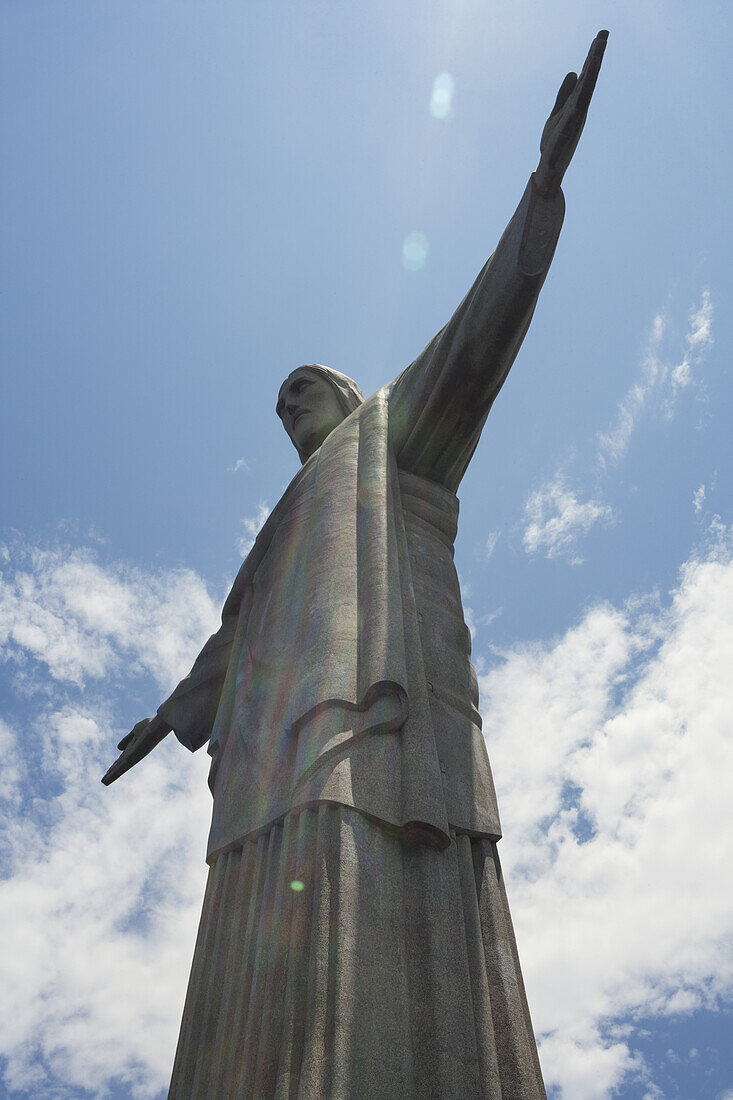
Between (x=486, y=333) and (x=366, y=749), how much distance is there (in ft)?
10.7

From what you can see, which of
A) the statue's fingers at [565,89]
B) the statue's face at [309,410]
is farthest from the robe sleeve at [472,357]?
the statue's face at [309,410]

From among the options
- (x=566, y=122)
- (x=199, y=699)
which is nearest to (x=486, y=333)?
(x=566, y=122)

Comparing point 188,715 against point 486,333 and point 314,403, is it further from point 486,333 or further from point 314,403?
point 486,333

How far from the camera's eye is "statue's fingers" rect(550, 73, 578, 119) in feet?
20.5

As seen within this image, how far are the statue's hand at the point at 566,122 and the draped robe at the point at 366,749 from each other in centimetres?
15

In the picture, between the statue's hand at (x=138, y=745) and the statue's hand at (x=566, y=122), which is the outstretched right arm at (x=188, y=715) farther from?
the statue's hand at (x=566, y=122)

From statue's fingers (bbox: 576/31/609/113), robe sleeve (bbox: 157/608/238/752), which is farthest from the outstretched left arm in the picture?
robe sleeve (bbox: 157/608/238/752)

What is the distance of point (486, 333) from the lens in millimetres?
6746

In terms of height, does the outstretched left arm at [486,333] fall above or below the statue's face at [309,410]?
below

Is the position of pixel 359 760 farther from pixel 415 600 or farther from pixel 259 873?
pixel 415 600

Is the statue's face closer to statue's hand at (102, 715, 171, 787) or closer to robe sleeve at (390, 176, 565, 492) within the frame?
robe sleeve at (390, 176, 565, 492)

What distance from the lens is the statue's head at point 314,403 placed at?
8797 mm

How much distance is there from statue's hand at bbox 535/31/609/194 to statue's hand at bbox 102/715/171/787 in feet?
15.2

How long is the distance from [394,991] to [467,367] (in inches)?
170
